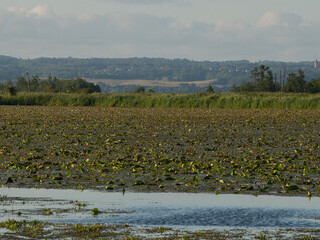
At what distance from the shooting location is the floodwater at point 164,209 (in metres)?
13.1

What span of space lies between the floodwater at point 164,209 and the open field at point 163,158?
3.61ft

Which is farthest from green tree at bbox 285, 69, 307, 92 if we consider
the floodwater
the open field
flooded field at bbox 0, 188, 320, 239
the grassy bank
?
flooded field at bbox 0, 188, 320, 239

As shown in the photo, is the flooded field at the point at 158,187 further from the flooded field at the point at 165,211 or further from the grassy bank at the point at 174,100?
the grassy bank at the point at 174,100

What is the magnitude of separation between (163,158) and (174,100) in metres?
57.2

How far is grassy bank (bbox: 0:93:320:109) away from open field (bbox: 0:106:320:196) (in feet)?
116

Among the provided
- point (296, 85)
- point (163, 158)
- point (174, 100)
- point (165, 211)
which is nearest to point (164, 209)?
point (165, 211)

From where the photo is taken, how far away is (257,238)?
457 inches

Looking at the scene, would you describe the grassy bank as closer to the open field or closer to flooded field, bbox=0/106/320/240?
the open field

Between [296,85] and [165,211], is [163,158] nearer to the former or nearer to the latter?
[165,211]

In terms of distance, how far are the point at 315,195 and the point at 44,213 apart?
271 inches

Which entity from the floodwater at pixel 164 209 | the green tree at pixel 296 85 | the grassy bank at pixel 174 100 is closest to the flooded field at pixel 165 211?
the floodwater at pixel 164 209

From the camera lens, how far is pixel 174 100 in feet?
265

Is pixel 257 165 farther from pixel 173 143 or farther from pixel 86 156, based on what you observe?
pixel 173 143

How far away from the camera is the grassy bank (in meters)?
77.1
